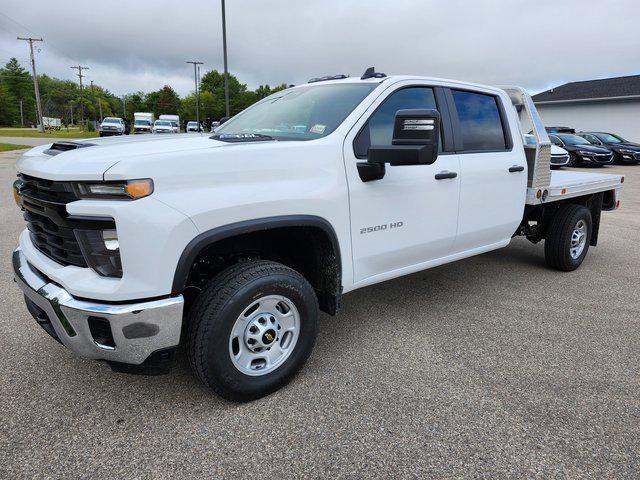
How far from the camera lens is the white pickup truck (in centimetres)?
213

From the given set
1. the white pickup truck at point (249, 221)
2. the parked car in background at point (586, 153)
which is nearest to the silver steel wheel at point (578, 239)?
the white pickup truck at point (249, 221)

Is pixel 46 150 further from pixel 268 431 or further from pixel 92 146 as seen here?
pixel 268 431

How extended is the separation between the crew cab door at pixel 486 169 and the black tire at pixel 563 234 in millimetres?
974

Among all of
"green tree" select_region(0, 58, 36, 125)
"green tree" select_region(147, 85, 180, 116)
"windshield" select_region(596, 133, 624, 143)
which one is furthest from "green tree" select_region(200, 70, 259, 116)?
"windshield" select_region(596, 133, 624, 143)

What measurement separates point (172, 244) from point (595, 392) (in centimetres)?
262

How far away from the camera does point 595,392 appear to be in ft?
9.19

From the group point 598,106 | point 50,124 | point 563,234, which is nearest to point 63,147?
point 563,234

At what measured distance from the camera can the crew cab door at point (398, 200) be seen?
2.92m

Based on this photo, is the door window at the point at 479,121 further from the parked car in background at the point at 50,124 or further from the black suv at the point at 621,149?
the parked car in background at the point at 50,124

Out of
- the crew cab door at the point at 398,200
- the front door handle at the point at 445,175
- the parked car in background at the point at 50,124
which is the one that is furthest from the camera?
the parked car in background at the point at 50,124

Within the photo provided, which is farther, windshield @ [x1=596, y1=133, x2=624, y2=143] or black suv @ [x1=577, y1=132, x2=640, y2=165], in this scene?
windshield @ [x1=596, y1=133, x2=624, y2=143]

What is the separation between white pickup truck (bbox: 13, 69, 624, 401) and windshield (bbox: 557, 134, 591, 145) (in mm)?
18710

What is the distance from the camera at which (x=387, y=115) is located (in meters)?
3.17

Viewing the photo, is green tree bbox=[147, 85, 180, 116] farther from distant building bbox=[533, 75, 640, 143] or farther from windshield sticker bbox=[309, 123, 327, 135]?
windshield sticker bbox=[309, 123, 327, 135]
